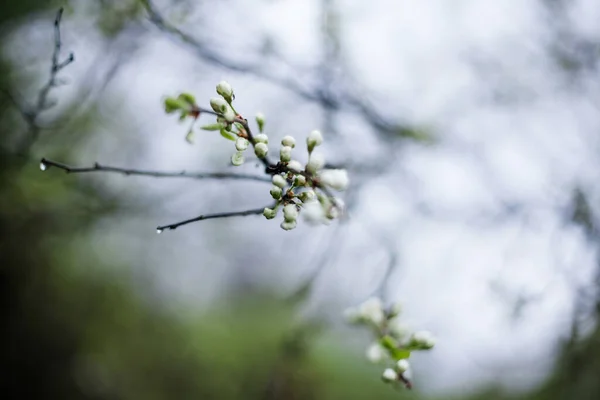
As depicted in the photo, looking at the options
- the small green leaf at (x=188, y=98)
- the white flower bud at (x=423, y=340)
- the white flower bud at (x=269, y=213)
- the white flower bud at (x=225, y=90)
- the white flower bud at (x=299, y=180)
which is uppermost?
the small green leaf at (x=188, y=98)

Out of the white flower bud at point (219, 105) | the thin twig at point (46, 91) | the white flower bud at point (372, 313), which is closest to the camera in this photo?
the white flower bud at point (219, 105)

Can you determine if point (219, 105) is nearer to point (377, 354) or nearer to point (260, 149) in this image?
point (260, 149)

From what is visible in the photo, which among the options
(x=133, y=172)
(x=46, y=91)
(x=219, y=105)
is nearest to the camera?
(x=219, y=105)

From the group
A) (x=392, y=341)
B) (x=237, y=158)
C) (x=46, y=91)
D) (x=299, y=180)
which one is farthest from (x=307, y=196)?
(x=46, y=91)

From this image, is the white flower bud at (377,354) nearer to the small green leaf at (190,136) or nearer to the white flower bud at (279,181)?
the white flower bud at (279,181)

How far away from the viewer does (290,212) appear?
33.4 inches

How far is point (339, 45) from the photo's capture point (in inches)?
87.7

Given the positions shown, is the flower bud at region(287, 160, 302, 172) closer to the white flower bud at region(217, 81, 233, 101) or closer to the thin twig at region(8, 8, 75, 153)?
the white flower bud at region(217, 81, 233, 101)

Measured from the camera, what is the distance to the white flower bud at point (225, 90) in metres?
0.81

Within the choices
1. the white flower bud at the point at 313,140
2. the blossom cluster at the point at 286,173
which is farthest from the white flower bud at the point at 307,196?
the white flower bud at the point at 313,140

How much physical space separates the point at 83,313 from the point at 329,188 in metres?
5.27

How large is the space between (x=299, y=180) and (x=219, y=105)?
163 mm

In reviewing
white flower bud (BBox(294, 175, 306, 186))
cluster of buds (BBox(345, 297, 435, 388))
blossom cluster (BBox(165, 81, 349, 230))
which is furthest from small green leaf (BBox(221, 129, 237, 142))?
cluster of buds (BBox(345, 297, 435, 388))

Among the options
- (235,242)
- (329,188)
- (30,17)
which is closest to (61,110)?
(30,17)
